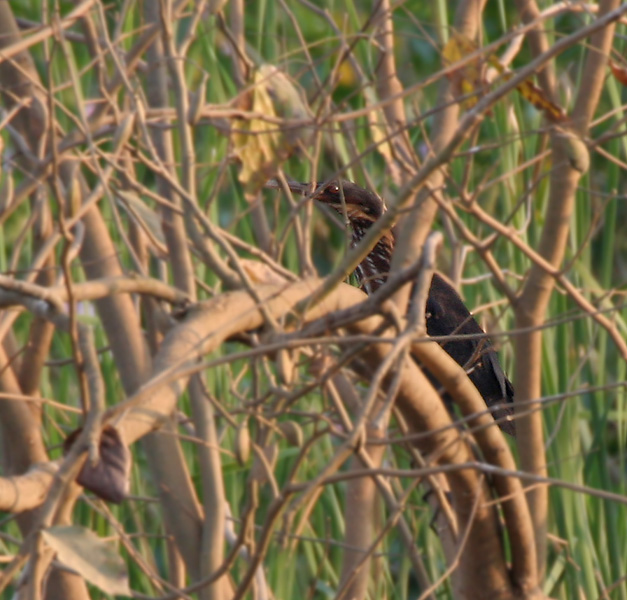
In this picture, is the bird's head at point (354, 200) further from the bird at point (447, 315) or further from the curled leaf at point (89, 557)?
the curled leaf at point (89, 557)

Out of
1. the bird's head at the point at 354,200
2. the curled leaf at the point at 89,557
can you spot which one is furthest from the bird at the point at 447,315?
the curled leaf at the point at 89,557

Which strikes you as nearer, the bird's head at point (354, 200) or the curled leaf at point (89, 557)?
the curled leaf at point (89, 557)

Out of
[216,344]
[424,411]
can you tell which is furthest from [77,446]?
[424,411]

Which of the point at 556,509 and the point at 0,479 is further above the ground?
the point at 0,479

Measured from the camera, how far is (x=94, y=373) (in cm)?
112

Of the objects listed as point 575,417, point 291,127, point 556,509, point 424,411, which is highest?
point 291,127

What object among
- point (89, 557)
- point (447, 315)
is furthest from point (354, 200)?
point (89, 557)

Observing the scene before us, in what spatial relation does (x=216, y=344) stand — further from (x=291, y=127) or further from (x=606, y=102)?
(x=606, y=102)

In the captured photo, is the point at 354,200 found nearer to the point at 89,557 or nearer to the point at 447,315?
the point at 447,315

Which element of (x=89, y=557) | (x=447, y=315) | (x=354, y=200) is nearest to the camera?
(x=89, y=557)

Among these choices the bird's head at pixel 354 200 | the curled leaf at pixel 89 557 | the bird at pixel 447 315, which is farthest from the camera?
the bird at pixel 447 315

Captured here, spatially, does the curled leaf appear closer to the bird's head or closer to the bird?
the bird's head

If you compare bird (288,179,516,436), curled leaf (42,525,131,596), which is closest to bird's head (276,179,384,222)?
bird (288,179,516,436)

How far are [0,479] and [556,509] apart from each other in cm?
160
